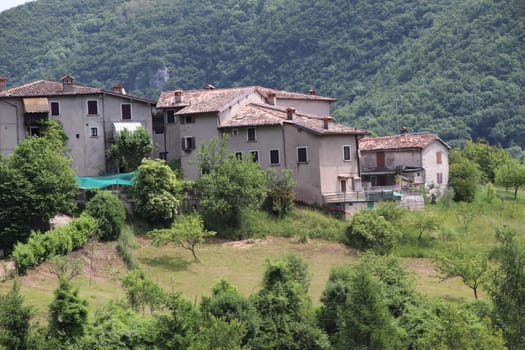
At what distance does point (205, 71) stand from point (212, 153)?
102211 millimetres

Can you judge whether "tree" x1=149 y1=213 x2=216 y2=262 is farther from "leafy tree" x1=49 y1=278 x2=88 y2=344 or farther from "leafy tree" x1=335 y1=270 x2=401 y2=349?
"leafy tree" x1=49 y1=278 x2=88 y2=344

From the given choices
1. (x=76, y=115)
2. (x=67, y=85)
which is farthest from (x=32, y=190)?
(x=67, y=85)

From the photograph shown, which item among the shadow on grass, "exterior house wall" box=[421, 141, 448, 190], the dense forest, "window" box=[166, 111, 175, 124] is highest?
the dense forest

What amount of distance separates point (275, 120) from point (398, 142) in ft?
43.6

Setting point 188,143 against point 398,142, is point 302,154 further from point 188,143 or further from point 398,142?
point 398,142

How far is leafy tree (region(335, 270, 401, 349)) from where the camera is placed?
39719 mm

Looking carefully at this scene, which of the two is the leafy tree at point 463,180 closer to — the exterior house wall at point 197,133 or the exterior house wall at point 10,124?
the exterior house wall at point 197,133

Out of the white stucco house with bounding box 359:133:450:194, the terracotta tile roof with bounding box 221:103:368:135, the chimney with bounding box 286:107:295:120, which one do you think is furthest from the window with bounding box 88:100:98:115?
the white stucco house with bounding box 359:133:450:194

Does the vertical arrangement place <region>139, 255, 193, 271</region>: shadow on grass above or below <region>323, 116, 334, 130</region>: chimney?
below

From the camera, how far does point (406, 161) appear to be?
72812 millimetres

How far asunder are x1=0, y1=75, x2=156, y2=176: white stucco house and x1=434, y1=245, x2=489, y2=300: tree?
23.9m

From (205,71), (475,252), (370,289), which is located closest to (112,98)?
(475,252)

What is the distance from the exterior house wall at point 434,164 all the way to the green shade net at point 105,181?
22.6m

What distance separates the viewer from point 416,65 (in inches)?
5221
